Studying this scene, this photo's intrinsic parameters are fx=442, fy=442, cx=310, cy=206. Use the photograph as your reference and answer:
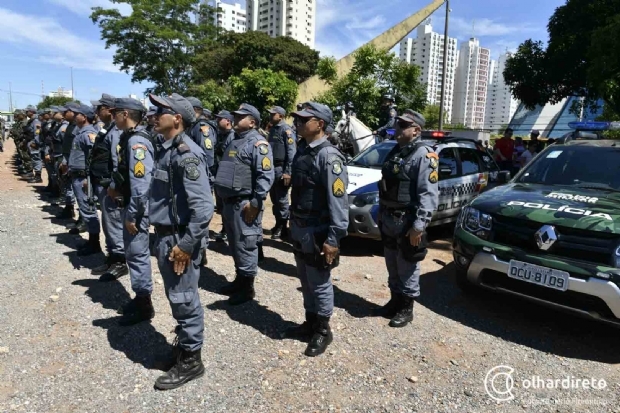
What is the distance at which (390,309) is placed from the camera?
164 inches

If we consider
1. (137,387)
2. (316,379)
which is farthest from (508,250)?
(137,387)

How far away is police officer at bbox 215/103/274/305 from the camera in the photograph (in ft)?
13.6

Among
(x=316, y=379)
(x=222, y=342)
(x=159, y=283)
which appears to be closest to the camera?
(x=316, y=379)

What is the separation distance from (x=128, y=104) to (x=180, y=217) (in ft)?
5.59

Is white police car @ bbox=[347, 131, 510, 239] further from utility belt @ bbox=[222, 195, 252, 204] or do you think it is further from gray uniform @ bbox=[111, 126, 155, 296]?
gray uniform @ bbox=[111, 126, 155, 296]

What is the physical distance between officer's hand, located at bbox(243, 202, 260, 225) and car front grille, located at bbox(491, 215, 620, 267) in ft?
7.09

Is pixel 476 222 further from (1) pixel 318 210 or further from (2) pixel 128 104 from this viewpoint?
(2) pixel 128 104

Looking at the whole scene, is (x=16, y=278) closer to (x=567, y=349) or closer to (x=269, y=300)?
(x=269, y=300)

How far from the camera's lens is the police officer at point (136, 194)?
12.1 ft

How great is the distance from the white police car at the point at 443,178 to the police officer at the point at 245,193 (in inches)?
70.6

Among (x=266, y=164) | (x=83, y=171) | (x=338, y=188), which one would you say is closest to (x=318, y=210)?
(x=338, y=188)

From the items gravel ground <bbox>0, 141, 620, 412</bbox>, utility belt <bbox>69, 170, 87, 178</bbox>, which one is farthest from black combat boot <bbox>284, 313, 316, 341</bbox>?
utility belt <bbox>69, 170, 87, 178</bbox>

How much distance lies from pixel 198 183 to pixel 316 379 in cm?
158

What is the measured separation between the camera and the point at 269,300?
4.43 m
